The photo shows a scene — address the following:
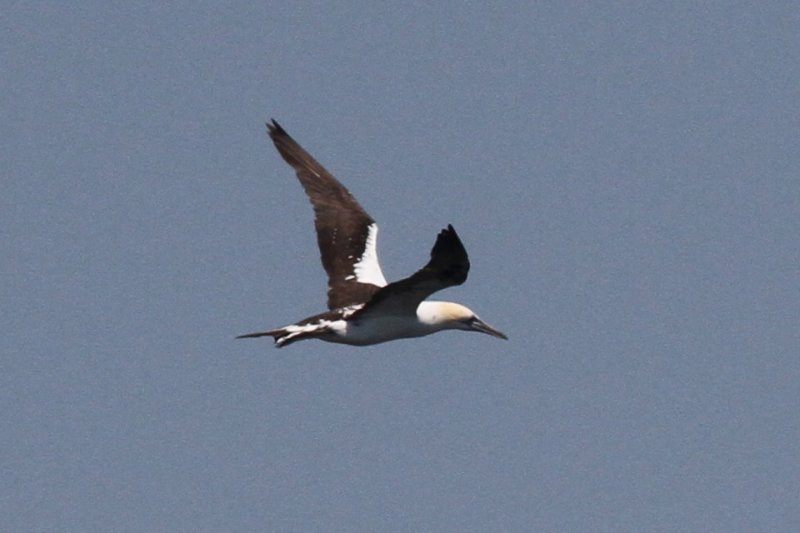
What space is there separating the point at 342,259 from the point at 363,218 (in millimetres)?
1422

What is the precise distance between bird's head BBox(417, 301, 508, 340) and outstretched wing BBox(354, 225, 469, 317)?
0.46m

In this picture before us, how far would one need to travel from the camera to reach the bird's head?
1179 inches

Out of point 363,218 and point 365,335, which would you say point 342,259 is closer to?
point 363,218

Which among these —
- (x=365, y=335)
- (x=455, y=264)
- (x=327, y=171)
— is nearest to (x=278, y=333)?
(x=365, y=335)

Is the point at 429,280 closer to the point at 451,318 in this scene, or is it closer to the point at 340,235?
the point at 451,318

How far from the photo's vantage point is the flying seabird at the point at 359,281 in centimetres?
2727

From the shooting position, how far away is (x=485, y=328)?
30984mm

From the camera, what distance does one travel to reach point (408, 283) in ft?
90.8

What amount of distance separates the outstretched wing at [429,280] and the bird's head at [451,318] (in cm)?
46

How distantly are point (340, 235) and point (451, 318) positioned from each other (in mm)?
4825

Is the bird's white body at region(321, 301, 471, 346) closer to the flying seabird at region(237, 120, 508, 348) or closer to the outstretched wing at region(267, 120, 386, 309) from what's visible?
the flying seabird at region(237, 120, 508, 348)

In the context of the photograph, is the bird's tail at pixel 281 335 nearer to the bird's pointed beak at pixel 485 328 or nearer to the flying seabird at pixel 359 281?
the flying seabird at pixel 359 281

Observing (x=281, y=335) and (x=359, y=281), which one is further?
(x=359, y=281)

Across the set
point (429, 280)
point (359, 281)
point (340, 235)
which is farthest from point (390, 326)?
point (340, 235)
